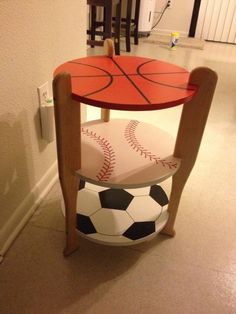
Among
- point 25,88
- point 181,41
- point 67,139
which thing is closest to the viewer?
point 67,139

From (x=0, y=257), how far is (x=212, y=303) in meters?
0.65

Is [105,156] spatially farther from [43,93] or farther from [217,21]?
[217,21]

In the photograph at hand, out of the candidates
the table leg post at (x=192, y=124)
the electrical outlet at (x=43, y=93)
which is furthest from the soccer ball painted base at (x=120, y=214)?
the electrical outlet at (x=43, y=93)

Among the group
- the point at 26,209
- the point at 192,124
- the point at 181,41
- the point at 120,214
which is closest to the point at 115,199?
the point at 120,214

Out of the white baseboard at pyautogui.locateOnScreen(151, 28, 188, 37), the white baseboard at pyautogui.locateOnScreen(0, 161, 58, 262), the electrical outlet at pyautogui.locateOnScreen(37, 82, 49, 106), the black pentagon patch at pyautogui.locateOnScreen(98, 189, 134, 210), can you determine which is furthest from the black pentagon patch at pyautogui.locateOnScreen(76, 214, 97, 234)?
the white baseboard at pyautogui.locateOnScreen(151, 28, 188, 37)

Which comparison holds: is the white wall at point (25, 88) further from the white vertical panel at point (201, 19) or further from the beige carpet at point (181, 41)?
the white vertical panel at point (201, 19)

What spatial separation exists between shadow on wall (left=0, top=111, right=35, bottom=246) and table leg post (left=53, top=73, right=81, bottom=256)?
22cm

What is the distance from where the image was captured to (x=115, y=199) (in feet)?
3.46

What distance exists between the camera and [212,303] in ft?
2.60

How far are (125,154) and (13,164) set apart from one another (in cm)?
36

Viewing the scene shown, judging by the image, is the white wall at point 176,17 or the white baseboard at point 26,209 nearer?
the white baseboard at point 26,209

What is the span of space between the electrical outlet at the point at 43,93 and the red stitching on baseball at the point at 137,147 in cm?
31

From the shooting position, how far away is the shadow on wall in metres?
0.81

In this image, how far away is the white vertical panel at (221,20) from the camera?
3441mm
